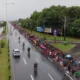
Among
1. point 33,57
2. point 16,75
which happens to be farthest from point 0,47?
point 16,75

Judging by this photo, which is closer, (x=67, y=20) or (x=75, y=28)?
(x=75, y=28)

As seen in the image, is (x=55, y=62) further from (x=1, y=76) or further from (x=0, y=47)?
(x=0, y=47)

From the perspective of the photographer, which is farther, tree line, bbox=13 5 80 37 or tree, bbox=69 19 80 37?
tree line, bbox=13 5 80 37

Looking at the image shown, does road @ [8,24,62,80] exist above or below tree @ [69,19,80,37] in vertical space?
below

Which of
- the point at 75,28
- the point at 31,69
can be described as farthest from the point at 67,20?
the point at 31,69

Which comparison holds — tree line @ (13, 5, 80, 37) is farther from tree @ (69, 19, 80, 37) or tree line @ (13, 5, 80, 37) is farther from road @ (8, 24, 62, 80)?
road @ (8, 24, 62, 80)

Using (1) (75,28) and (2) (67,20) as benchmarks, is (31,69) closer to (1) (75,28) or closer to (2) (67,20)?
(1) (75,28)

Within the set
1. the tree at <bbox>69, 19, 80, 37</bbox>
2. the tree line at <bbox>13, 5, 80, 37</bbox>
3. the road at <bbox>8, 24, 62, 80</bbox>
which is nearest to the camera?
the road at <bbox>8, 24, 62, 80</bbox>

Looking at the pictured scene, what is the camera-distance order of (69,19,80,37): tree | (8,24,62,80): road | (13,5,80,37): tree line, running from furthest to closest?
(13,5,80,37): tree line
(69,19,80,37): tree
(8,24,62,80): road

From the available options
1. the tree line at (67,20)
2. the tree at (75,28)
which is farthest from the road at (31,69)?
the tree line at (67,20)

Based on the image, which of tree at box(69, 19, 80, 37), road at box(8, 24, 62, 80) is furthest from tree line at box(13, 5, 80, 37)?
road at box(8, 24, 62, 80)

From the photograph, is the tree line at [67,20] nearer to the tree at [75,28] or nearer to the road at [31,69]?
the tree at [75,28]
